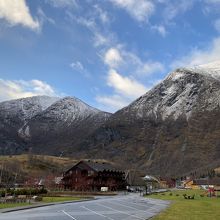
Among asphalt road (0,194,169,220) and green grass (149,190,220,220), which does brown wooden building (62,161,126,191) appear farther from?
asphalt road (0,194,169,220)

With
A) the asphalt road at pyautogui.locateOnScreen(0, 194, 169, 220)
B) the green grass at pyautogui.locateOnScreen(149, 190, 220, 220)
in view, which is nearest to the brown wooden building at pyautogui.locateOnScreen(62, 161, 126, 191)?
the green grass at pyautogui.locateOnScreen(149, 190, 220, 220)

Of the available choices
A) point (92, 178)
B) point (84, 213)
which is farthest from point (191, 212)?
point (92, 178)

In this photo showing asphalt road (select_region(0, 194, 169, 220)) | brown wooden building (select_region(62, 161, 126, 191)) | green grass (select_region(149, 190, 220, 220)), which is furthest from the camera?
brown wooden building (select_region(62, 161, 126, 191))

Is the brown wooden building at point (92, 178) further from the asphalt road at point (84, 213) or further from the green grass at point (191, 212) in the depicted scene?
the asphalt road at point (84, 213)

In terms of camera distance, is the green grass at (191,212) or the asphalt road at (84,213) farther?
the green grass at (191,212)

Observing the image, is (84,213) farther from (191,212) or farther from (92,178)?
(92,178)

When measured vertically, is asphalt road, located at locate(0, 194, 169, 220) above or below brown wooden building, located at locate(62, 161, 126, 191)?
below

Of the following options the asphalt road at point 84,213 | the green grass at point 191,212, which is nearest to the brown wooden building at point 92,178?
the green grass at point 191,212

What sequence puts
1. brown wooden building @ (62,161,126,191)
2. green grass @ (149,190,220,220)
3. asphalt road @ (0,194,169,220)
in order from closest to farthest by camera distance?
asphalt road @ (0,194,169,220), green grass @ (149,190,220,220), brown wooden building @ (62,161,126,191)

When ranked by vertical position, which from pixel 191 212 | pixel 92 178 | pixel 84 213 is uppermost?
pixel 92 178

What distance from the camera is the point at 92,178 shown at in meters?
177

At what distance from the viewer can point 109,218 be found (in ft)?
136

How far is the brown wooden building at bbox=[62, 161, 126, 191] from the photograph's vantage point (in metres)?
174

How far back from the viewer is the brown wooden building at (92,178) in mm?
173875
